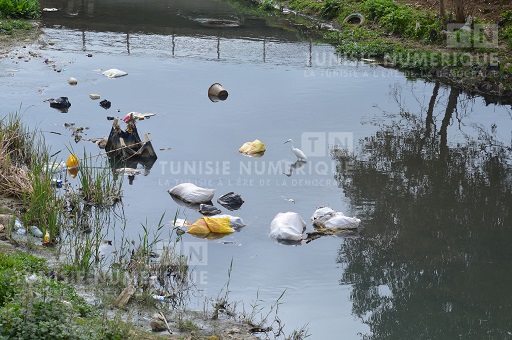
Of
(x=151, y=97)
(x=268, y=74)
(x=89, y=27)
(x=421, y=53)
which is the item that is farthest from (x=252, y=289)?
(x=89, y=27)

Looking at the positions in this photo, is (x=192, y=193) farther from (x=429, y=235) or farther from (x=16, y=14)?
(x=16, y=14)

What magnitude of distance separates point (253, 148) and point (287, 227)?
324 centimetres

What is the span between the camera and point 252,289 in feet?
26.3

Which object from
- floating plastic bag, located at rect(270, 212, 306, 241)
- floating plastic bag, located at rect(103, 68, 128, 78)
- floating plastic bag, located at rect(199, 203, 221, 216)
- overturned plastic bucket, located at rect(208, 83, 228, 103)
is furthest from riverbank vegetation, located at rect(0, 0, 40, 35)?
floating plastic bag, located at rect(270, 212, 306, 241)

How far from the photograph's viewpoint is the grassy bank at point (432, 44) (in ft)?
54.0

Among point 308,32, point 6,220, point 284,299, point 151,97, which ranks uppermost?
point 308,32

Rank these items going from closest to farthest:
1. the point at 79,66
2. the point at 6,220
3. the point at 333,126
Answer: the point at 6,220 → the point at 333,126 → the point at 79,66

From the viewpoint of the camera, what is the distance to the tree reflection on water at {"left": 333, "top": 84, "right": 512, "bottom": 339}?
7.81m

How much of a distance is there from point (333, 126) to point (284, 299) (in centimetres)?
643

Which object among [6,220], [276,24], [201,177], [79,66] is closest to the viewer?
[6,220]

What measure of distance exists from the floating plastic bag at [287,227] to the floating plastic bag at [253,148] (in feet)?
9.35

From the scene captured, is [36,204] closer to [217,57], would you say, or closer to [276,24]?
[217,57]

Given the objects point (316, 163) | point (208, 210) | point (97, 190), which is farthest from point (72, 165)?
point (316, 163)

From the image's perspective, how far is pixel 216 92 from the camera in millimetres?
15320
